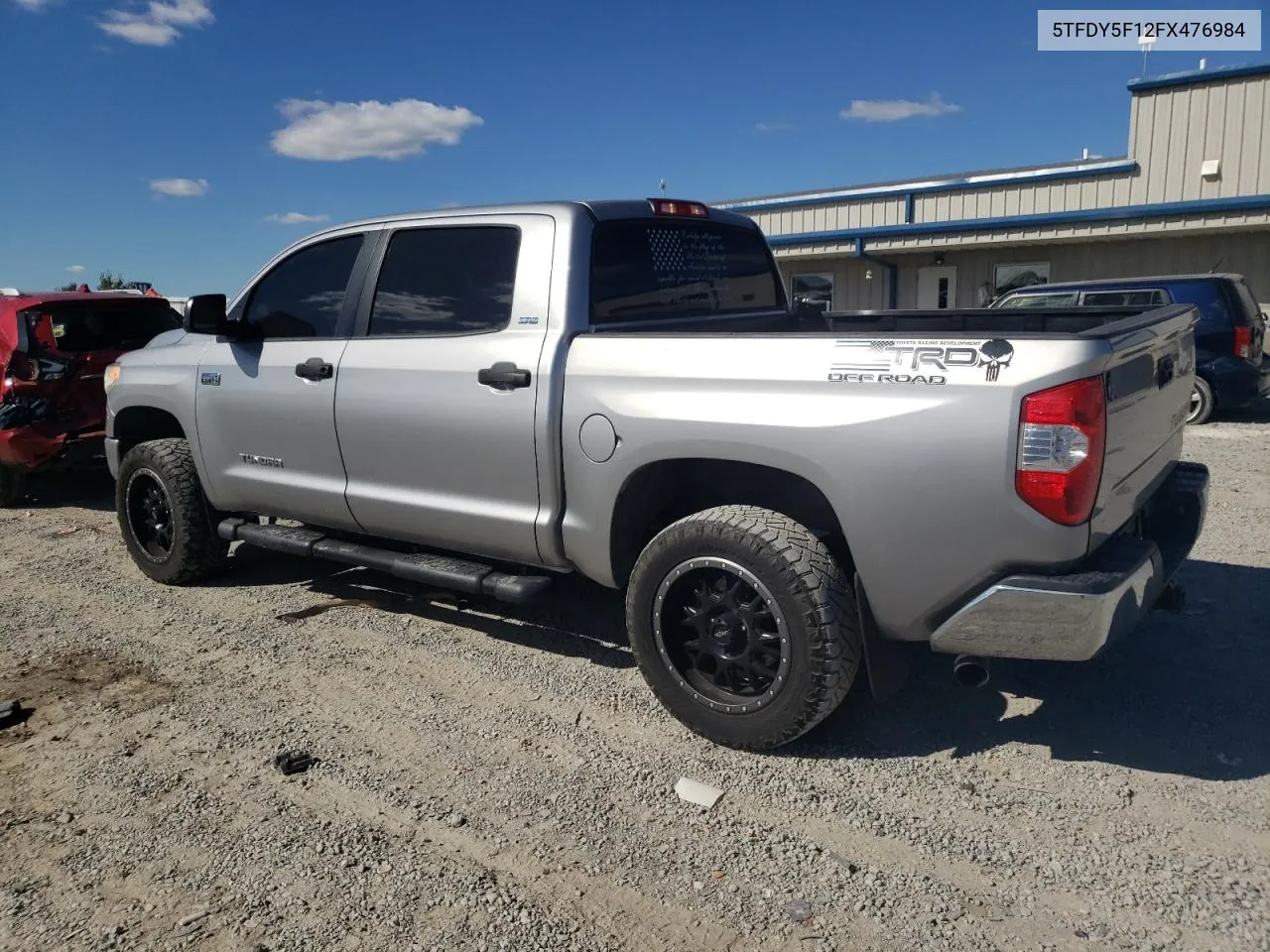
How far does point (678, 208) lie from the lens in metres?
4.59

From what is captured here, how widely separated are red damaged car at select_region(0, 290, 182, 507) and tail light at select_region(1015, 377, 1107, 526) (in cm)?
706

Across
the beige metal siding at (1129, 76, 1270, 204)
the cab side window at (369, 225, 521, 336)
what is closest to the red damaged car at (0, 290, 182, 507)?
the cab side window at (369, 225, 521, 336)

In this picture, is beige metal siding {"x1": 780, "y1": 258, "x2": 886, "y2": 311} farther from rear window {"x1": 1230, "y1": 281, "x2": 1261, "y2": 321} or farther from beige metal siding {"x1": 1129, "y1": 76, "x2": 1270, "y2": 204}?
rear window {"x1": 1230, "y1": 281, "x2": 1261, "y2": 321}

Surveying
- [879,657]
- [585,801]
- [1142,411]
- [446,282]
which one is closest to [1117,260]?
[1142,411]

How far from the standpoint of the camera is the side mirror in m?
4.97

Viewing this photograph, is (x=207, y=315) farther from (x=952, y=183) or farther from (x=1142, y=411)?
(x=952, y=183)

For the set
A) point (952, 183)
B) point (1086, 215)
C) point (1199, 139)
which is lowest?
point (1086, 215)

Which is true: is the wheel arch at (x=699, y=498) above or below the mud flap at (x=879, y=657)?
above

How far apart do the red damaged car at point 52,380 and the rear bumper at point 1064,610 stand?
698 centimetres

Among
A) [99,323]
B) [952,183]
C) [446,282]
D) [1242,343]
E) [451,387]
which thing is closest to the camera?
[451,387]

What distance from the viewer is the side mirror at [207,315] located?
4973mm

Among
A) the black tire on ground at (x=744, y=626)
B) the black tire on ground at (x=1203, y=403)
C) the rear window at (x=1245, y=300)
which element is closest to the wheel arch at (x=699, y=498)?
the black tire on ground at (x=744, y=626)

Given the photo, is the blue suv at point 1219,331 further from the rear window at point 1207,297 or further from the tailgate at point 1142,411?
the tailgate at point 1142,411

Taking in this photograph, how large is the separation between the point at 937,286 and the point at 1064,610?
57.7ft
